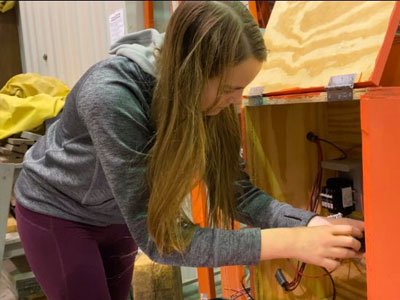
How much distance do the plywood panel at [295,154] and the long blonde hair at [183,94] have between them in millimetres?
446

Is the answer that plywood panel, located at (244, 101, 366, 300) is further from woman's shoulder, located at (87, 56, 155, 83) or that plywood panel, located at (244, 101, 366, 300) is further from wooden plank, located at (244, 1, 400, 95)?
woman's shoulder, located at (87, 56, 155, 83)

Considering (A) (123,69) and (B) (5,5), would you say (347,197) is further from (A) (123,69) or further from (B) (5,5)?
(B) (5,5)

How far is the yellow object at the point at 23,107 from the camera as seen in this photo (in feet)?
4.50

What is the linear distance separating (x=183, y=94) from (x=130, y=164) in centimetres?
15

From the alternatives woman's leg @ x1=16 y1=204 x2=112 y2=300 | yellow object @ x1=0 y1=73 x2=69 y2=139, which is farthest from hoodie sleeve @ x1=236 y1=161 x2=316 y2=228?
yellow object @ x1=0 y1=73 x2=69 y2=139

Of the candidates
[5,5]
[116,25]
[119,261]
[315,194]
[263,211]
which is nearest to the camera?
[263,211]

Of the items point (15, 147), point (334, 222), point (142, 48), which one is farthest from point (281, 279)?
point (15, 147)

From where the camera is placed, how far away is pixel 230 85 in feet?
2.60

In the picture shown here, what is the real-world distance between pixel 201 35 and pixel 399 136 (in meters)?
0.37

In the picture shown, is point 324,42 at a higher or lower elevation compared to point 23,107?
higher

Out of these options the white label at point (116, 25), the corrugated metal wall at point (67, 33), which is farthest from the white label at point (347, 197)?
the corrugated metal wall at point (67, 33)

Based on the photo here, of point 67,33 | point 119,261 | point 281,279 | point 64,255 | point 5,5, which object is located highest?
point 5,5

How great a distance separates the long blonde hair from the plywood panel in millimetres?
446

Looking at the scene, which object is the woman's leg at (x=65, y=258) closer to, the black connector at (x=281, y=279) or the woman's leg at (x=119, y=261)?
the woman's leg at (x=119, y=261)
